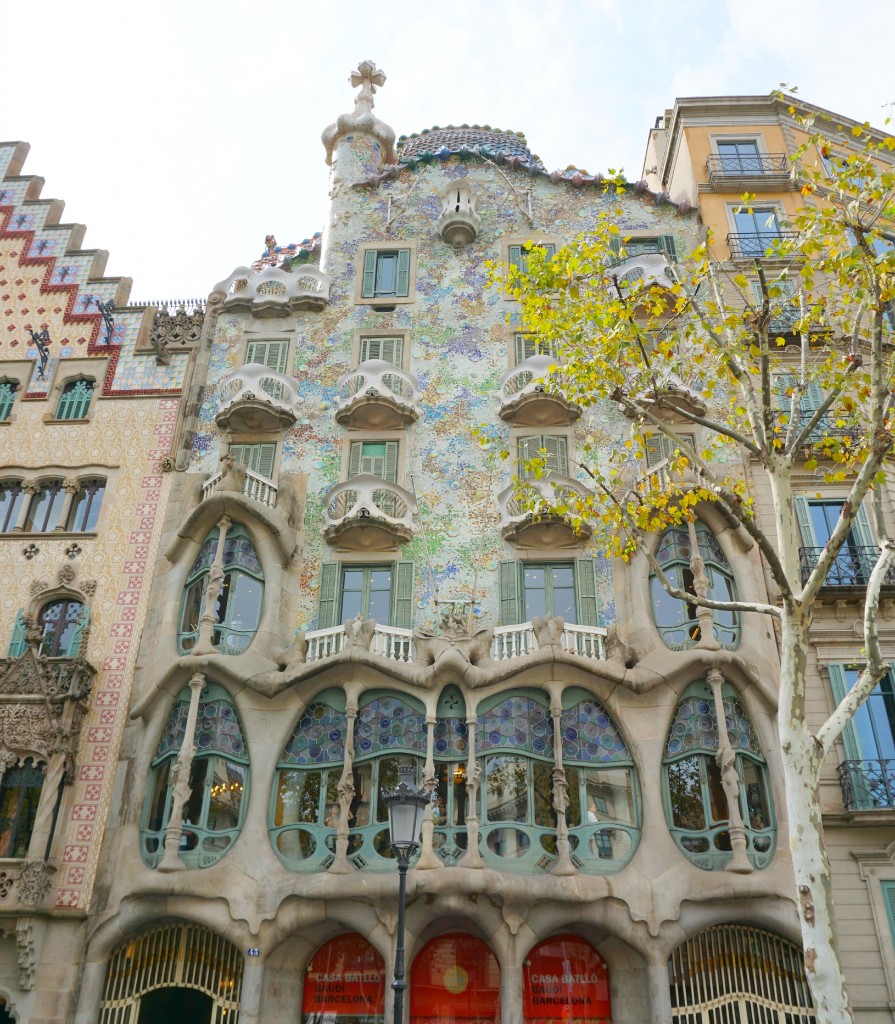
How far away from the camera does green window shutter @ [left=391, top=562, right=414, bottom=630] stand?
18906 mm

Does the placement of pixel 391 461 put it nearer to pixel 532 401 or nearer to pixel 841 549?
pixel 532 401

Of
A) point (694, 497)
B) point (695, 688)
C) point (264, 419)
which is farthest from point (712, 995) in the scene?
point (264, 419)

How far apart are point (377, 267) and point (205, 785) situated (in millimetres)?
13887

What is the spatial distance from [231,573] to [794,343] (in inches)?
531

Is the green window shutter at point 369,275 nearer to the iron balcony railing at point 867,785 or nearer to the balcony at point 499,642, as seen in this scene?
the balcony at point 499,642

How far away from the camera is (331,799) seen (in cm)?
1677

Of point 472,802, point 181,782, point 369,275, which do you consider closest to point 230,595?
point 181,782

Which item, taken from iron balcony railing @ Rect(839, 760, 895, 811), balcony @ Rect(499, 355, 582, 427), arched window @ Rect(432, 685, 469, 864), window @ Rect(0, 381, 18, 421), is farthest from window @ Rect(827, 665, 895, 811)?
window @ Rect(0, 381, 18, 421)

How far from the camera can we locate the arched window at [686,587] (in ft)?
58.4

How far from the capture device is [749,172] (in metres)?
24.6

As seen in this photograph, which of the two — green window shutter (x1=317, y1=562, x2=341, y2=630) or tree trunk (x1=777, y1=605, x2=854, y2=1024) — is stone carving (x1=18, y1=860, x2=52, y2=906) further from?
tree trunk (x1=777, y1=605, x2=854, y2=1024)

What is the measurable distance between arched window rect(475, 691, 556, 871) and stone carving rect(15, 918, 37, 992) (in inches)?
316

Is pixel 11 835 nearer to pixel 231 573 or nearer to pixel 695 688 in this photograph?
pixel 231 573

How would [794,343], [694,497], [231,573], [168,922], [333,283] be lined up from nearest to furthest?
[694,497]
[168,922]
[231,573]
[794,343]
[333,283]
